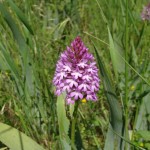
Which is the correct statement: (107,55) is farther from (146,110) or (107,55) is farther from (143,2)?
(143,2)

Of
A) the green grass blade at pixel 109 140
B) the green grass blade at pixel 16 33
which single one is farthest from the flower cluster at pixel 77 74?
the green grass blade at pixel 16 33

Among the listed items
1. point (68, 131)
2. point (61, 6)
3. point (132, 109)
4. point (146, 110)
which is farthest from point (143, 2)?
point (68, 131)

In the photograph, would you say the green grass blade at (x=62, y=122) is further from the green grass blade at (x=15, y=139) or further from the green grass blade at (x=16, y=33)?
the green grass blade at (x=16, y=33)

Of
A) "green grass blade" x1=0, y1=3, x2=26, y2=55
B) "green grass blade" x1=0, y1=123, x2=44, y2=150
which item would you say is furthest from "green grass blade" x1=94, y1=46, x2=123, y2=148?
"green grass blade" x1=0, y1=3, x2=26, y2=55

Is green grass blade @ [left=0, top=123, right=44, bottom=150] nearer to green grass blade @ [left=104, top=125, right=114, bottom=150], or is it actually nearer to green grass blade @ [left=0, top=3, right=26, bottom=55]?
green grass blade @ [left=104, top=125, right=114, bottom=150]

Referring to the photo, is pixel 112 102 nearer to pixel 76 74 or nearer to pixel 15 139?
pixel 76 74

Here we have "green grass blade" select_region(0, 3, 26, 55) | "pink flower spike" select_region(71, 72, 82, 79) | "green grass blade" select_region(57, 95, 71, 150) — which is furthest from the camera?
"green grass blade" select_region(0, 3, 26, 55)
